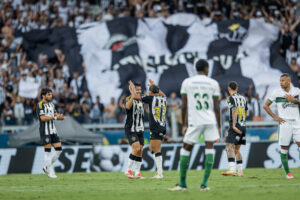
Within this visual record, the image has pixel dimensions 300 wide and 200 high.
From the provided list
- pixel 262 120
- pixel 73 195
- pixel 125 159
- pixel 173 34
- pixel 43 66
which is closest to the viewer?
pixel 73 195

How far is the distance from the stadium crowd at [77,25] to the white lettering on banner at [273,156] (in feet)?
9.06

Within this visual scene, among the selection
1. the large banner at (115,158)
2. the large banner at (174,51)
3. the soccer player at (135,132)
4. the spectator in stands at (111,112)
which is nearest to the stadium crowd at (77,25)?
the spectator in stands at (111,112)

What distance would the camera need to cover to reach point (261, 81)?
84.5 ft

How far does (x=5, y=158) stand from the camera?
19.7 m

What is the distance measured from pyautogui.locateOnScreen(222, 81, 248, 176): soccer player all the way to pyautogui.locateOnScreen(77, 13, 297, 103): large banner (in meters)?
10.1

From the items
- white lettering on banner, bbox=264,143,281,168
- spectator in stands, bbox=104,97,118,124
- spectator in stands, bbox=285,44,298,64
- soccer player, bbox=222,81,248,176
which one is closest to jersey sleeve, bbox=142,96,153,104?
soccer player, bbox=222,81,248,176

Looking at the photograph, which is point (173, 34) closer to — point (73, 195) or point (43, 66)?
point (43, 66)

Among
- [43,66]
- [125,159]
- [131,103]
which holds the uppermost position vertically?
[43,66]

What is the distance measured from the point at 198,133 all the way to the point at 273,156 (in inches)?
444

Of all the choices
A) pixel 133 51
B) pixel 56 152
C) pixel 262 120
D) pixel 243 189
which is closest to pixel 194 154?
pixel 262 120

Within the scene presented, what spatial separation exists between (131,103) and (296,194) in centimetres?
575

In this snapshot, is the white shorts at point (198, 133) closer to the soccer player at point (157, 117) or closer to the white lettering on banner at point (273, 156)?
the soccer player at point (157, 117)

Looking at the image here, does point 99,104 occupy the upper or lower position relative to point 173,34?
lower

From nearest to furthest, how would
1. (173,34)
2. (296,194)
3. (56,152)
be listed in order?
(296,194) → (56,152) → (173,34)
